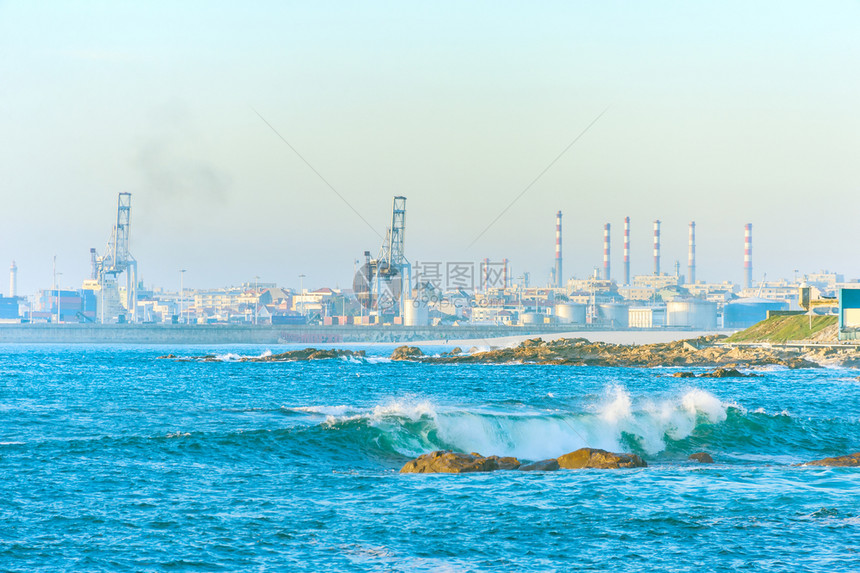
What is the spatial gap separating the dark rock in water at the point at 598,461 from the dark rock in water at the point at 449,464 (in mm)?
1451

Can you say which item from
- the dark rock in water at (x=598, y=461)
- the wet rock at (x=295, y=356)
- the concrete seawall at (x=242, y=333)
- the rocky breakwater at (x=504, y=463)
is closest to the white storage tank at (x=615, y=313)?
the concrete seawall at (x=242, y=333)

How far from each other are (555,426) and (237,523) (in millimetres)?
11668

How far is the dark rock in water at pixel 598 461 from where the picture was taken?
18.3m

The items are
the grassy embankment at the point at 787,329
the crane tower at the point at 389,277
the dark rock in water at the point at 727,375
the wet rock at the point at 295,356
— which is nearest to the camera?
the dark rock in water at the point at 727,375

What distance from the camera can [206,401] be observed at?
34406 mm

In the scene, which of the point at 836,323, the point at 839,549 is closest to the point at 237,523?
the point at 839,549

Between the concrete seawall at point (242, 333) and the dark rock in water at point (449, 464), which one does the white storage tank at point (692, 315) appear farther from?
the dark rock in water at point (449, 464)

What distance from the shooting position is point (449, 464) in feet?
→ 58.2

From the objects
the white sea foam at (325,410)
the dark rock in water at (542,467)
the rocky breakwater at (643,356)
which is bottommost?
the rocky breakwater at (643,356)

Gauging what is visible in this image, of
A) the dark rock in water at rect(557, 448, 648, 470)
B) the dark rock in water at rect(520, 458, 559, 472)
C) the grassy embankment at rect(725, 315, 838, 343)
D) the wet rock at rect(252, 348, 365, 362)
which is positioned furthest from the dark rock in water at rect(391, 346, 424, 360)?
the dark rock in water at rect(520, 458, 559, 472)

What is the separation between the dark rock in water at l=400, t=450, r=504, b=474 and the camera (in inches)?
696

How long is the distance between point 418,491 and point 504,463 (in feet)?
10.8

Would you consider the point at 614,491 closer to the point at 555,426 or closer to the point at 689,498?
the point at 689,498

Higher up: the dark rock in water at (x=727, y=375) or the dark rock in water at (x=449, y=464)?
the dark rock in water at (x=449, y=464)
